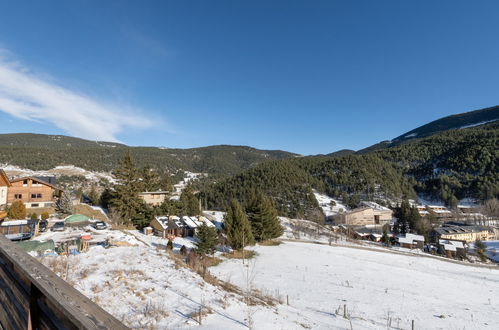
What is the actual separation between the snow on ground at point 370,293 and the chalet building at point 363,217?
212 ft

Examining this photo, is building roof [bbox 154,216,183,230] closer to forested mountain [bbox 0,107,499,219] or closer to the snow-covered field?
the snow-covered field

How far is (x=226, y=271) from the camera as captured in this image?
1973cm

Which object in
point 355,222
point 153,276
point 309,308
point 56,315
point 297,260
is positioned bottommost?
point 355,222

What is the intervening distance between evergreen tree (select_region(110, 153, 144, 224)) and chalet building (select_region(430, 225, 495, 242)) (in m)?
72.8

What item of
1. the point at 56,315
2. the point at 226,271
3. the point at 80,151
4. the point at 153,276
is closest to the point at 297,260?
the point at 226,271

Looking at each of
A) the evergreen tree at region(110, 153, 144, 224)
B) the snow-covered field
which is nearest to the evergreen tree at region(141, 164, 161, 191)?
the evergreen tree at region(110, 153, 144, 224)

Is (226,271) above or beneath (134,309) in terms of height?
beneath

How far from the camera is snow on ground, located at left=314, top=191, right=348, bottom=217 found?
343 feet

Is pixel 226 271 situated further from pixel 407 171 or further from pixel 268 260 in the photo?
pixel 407 171

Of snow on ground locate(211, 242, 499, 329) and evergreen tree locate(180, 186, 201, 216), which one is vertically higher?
evergreen tree locate(180, 186, 201, 216)

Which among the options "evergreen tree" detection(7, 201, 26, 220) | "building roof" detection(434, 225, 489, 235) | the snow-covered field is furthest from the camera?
"building roof" detection(434, 225, 489, 235)

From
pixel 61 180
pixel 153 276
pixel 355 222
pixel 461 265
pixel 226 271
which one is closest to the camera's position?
pixel 153 276

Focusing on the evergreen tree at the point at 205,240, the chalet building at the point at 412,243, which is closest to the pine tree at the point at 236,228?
the evergreen tree at the point at 205,240

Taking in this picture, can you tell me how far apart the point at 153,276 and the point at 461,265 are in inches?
1779
